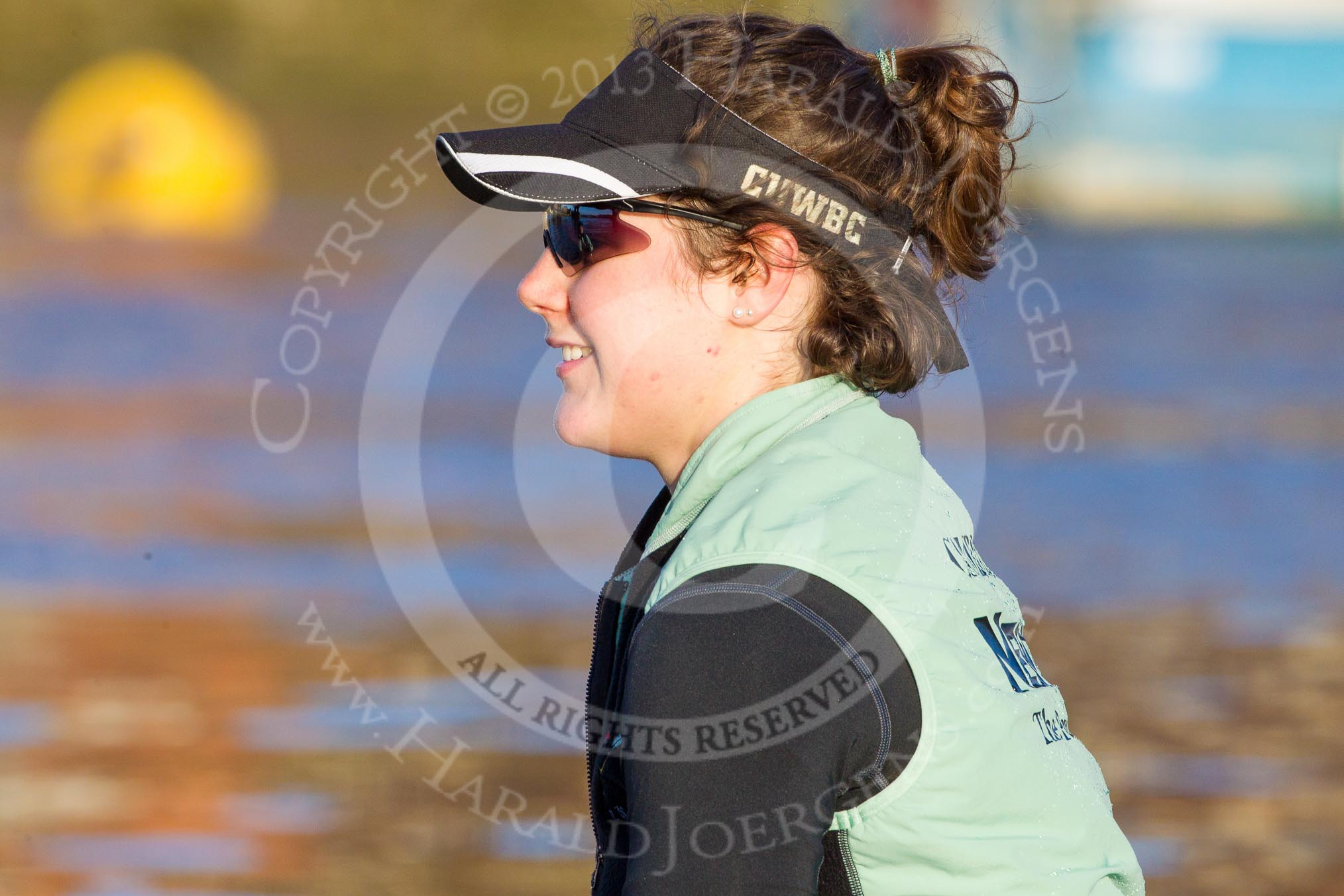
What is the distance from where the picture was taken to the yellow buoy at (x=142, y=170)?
16.5 m

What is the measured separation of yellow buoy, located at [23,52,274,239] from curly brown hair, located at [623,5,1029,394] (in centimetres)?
1483

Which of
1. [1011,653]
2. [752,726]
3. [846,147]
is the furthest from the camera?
[846,147]

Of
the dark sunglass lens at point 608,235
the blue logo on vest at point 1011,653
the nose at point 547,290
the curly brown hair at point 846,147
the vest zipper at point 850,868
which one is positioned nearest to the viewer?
the vest zipper at point 850,868

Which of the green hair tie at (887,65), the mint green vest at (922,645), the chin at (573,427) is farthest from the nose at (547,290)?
the green hair tie at (887,65)

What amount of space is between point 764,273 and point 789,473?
40 centimetres

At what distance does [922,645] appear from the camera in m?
1.65

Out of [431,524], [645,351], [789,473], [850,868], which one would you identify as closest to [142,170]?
[431,524]

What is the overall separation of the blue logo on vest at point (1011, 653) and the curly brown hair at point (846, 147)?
40 cm

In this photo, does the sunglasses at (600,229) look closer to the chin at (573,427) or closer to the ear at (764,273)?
the ear at (764,273)

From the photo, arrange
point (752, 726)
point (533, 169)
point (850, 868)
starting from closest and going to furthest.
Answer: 1. point (752, 726)
2. point (850, 868)
3. point (533, 169)

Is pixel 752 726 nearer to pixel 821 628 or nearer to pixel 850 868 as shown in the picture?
pixel 821 628

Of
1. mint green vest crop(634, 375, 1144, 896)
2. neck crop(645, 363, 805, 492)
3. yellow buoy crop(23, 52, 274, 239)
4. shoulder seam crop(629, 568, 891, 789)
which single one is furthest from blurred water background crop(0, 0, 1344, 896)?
shoulder seam crop(629, 568, 891, 789)

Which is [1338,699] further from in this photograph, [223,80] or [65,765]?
[223,80]

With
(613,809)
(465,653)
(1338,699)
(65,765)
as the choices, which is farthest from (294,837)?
(1338,699)
